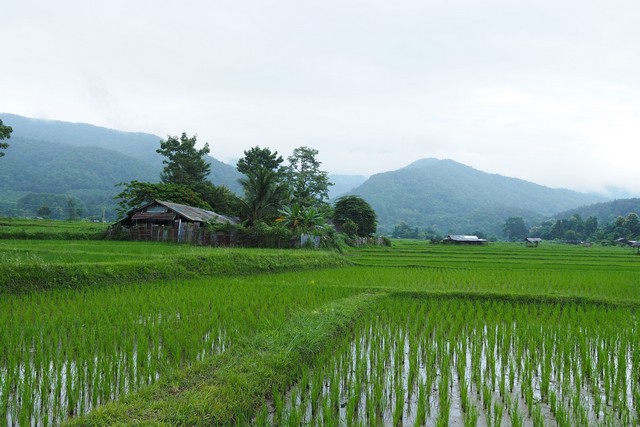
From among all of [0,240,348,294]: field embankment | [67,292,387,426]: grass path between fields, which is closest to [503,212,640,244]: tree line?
[0,240,348,294]: field embankment

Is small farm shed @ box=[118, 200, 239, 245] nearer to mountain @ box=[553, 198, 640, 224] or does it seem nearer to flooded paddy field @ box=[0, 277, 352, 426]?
flooded paddy field @ box=[0, 277, 352, 426]

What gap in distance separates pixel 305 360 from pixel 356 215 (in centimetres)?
3414

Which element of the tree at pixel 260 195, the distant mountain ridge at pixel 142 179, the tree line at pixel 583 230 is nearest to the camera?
the tree at pixel 260 195

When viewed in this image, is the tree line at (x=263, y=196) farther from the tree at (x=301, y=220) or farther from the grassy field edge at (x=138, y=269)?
the grassy field edge at (x=138, y=269)

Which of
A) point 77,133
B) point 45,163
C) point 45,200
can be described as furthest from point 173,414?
point 77,133

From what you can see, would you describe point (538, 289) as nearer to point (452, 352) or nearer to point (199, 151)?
point (452, 352)

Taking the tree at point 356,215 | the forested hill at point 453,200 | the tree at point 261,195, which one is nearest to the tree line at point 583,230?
the forested hill at point 453,200

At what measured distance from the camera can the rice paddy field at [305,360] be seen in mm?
3072

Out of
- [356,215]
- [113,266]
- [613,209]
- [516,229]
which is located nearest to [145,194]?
[356,215]

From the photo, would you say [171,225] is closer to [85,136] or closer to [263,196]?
[263,196]

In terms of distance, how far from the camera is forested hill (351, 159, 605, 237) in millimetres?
115750

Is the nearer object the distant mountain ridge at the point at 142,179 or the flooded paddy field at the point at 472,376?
the flooded paddy field at the point at 472,376

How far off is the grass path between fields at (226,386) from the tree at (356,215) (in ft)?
109

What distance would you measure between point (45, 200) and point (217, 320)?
69.5 m
